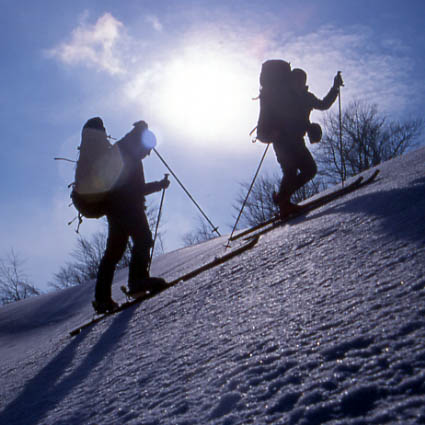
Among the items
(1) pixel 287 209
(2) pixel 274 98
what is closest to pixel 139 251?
(1) pixel 287 209

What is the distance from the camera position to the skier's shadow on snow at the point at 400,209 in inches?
55.3

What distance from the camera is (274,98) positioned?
393cm

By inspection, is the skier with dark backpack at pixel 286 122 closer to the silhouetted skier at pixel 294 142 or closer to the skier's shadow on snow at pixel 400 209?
the silhouetted skier at pixel 294 142

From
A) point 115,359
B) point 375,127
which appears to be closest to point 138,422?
point 115,359

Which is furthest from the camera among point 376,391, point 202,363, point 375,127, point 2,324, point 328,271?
point 375,127

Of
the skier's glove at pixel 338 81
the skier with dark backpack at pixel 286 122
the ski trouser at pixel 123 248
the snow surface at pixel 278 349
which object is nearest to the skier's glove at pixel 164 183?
the ski trouser at pixel 123 248

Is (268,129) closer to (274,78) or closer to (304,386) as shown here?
(274,78)

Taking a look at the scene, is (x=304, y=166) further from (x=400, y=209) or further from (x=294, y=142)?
(x=400, y=209)

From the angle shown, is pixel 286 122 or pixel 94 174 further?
pixel 286 122

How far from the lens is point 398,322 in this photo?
32.6 inches

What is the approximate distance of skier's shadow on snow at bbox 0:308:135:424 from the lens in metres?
1.21

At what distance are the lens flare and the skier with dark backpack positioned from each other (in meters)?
1.29

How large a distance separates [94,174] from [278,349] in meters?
2.34

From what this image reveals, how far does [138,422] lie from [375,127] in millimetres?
22371
